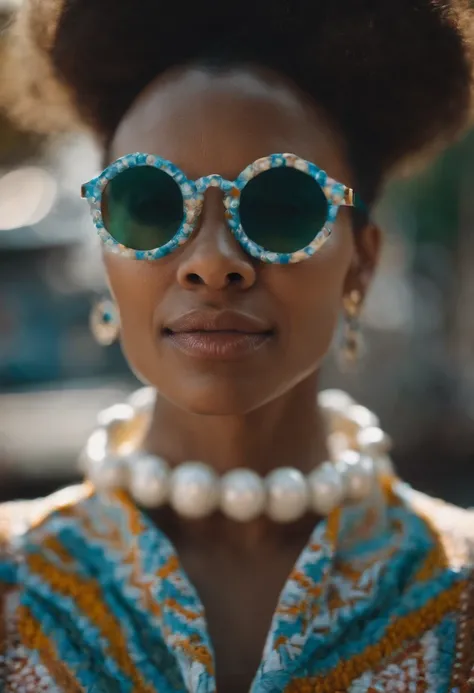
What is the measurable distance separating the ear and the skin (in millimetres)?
50

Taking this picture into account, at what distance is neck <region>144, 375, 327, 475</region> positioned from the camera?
132cm

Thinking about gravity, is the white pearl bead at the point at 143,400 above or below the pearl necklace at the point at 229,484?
above

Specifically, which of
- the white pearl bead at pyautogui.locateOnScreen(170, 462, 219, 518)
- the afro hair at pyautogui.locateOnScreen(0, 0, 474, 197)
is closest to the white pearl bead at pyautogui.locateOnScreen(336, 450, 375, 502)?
the white pearl bead at pyautogui.locateOnScreen(170, 462, 219, 518)

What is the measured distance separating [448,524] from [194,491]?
50 cm

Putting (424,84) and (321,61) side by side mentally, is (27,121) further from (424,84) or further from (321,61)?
(424,84)

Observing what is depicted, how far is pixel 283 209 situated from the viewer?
113 cm

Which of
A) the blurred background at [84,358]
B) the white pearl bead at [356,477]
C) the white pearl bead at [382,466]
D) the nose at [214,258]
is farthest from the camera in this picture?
the blurred background at [84,358]

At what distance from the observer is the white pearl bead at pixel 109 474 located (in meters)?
1.31

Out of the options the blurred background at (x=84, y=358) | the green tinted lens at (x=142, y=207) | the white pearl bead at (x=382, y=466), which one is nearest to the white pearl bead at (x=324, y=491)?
the white pearl bead at (x=382, y=466)

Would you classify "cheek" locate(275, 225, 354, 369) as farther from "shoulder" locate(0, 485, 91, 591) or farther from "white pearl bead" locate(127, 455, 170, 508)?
"shoulder" locate(0, 485, 91, 591)

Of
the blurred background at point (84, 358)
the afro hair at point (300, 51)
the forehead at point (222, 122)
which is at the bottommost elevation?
the blurred background at point (84, 358)

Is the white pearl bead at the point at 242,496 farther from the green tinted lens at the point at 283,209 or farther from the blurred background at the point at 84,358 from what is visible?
the blurred background at the point at 84,358

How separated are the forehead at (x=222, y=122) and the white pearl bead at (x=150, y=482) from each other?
1.61ft

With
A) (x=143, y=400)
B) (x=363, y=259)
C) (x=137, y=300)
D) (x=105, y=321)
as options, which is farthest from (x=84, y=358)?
(x=137, y=300)
